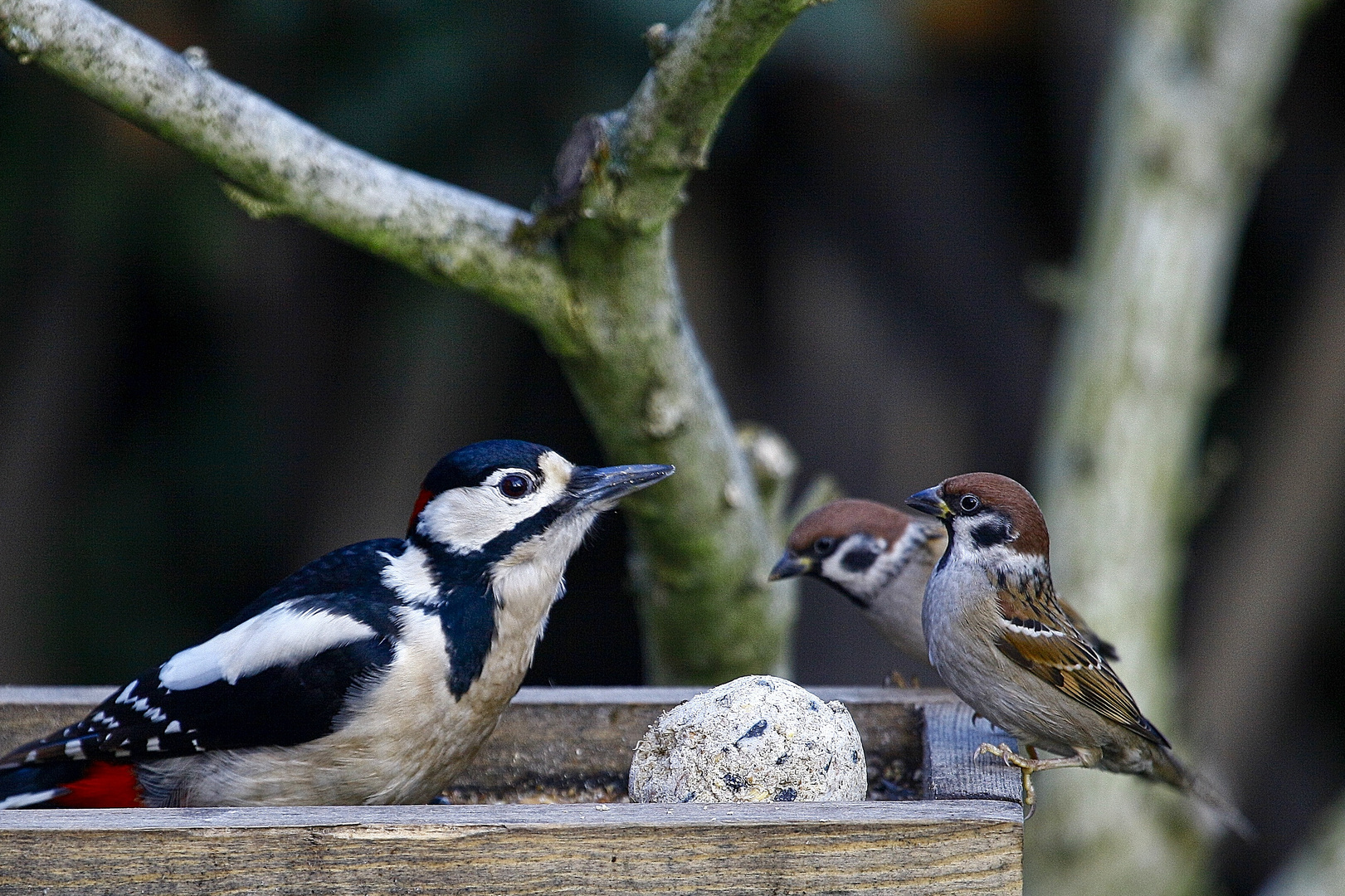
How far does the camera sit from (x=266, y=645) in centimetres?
228

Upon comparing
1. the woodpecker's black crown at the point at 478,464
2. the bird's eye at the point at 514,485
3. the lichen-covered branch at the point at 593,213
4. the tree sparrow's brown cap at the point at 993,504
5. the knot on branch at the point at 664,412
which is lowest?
the tree sparrow's brown cap at the point at 993,504

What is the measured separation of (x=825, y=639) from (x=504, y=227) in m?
3.09

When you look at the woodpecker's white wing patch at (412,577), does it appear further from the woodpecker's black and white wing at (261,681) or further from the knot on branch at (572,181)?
the knot on branch at (572,181)

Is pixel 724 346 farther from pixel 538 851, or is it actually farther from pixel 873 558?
pixel 538 851

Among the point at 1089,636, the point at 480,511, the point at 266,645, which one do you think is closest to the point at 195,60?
the point at 480,511

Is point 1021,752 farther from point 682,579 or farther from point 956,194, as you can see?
point 956,194

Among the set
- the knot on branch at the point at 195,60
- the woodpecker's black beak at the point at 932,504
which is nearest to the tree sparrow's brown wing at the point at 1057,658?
the woodpecker's black beak at the point at 932,504

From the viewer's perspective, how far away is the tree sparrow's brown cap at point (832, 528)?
10.7ft

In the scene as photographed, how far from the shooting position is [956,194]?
5863 mm

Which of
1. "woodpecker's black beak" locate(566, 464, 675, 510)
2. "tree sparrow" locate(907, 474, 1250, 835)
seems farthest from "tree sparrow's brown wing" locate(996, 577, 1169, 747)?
"woodpecker's black beak" locate(566, 464, 675, 510)

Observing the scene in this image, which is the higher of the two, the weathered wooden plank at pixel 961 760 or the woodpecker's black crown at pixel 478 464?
the woodpecker's black crown at pixel 478 464

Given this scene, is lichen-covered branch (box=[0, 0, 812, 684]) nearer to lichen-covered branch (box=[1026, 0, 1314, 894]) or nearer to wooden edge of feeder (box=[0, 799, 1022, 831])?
wooden edge of feeder (box=[0, 799, 1022, 831])

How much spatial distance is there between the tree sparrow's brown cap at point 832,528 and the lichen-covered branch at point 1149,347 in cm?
146

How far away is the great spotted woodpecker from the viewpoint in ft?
7.35
